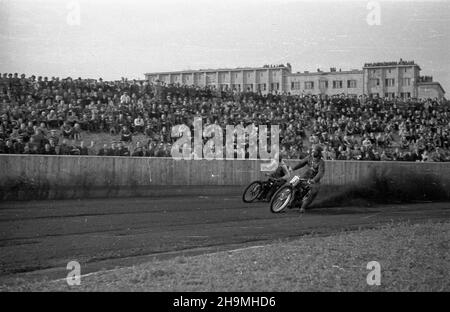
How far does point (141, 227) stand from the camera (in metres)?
11.2

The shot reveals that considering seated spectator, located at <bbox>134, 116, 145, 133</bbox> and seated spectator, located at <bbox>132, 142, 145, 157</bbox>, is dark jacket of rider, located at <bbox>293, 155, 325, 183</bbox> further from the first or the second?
seated spectator, located at <bbox>134, 116, 145, 133</bbox>

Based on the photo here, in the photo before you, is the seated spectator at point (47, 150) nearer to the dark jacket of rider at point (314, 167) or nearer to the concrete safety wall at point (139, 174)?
the concrete safety wall at point (139, 174)

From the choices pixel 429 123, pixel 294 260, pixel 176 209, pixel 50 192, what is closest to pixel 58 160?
pixel 50 192

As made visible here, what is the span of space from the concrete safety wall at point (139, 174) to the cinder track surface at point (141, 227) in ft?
5.15

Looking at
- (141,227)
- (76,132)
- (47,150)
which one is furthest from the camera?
(76,132)

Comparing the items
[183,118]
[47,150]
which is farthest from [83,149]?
[183,118]

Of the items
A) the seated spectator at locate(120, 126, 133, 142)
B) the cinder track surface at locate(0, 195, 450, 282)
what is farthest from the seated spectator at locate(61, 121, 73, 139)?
the cinder track surface at locate(0, 195, 450, 282)

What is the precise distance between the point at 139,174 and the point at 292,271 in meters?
13.0

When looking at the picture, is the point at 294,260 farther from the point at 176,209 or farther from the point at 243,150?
the point at 243,150

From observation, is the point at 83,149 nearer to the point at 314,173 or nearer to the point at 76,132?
the point at 76,132

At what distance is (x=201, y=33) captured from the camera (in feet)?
58.0

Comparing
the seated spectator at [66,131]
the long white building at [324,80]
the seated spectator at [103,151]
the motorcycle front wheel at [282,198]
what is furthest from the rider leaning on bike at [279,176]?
the long white building at [324,80]

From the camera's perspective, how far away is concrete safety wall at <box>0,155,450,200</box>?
52.1ft

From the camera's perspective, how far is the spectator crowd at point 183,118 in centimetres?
1845
